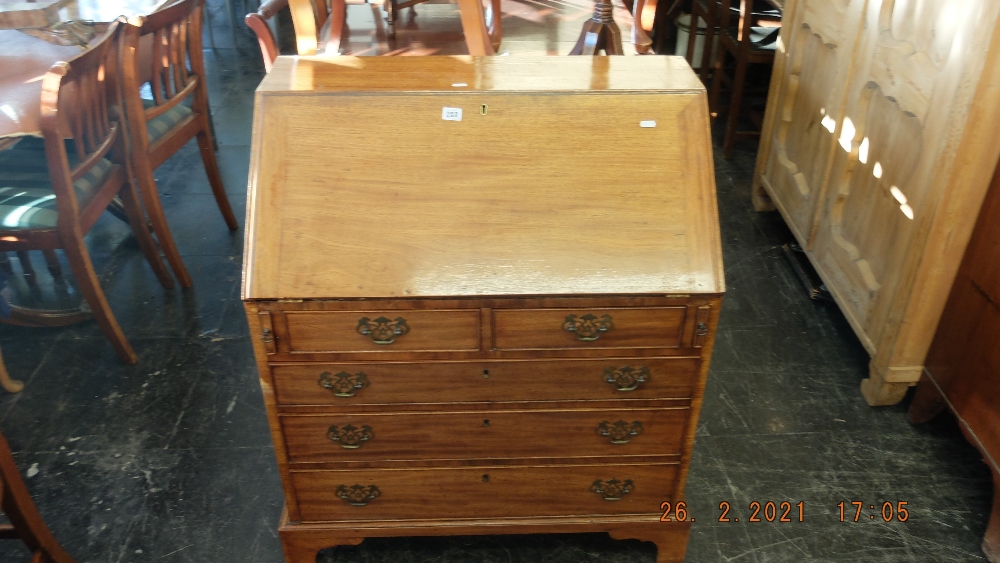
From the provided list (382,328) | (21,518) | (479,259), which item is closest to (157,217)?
(21,518)

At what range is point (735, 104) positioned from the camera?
3584 mm

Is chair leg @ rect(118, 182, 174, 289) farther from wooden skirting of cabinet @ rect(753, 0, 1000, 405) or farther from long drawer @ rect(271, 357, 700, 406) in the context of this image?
wooden skirting of cabinet @ rect(753, 0, 1000, 405)

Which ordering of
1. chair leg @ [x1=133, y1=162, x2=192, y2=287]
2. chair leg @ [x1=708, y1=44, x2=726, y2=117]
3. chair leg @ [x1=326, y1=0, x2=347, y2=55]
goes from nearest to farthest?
1. chair leg @ [x1=326, y1=0, x2=347, y2=55]
2. chair leg @ [x1=133, y1=162, x2=192, y2=287]
3. chair leg @ [x1=708, y1=44, x2=726, y2=117]

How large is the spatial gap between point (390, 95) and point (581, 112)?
38 cm

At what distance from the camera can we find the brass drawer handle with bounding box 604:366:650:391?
1.52 meters

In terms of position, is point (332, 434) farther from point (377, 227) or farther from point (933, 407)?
point (933, 407)

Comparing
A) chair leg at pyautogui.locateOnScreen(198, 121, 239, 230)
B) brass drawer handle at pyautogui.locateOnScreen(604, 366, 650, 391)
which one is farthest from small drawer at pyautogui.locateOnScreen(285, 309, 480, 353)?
chair leg at pyautogui.locateOnScreen(198, 121, 239, 230)

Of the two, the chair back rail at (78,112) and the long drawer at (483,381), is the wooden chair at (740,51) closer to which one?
the long drawer at (483,381)

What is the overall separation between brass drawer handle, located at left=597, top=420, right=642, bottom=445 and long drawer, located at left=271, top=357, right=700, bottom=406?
0.25 ft

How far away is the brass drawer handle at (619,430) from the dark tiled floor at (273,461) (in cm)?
41

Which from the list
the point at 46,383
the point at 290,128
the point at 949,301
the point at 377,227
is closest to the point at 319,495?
the point at 377,227

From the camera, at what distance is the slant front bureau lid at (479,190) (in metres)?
1.39

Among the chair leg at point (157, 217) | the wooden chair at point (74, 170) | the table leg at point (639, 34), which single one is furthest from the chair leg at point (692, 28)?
the wooden chair at point (74, 170)

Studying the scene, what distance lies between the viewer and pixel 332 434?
5.20 ft
